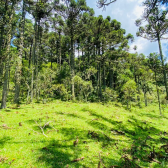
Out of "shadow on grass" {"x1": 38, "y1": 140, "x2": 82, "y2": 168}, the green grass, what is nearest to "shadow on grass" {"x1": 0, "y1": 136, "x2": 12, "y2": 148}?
the green grass

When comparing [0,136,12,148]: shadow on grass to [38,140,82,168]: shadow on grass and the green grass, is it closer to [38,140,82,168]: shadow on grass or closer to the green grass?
the green grass

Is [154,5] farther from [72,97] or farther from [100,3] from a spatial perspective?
[72,97]

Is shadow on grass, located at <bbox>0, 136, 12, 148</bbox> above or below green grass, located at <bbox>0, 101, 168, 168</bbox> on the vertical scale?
above

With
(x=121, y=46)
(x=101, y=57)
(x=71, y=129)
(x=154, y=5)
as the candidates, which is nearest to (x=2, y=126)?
(x=71, y=129)

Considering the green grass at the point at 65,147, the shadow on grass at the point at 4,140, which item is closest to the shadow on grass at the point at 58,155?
the green grass at the point at 65,147

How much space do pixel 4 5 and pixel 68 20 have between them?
9779 millimetres

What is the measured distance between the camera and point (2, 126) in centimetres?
605

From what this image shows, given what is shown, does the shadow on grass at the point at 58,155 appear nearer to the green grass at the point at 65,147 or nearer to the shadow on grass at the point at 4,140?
the green grass at the point at 65,147

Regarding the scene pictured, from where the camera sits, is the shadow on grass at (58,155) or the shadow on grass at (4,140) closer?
the shadow on grass at (58,155)

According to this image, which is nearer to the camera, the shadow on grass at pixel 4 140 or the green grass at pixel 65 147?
the green grass at pixel 65 147

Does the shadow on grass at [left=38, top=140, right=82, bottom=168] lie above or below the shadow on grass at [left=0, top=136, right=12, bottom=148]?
below

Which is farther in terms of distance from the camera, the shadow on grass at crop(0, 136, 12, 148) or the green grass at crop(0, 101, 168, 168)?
the shadow on grass at crop(0, 136, 12, 148)

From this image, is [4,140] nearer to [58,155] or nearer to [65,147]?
[58,155]

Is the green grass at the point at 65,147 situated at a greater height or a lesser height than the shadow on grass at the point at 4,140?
lesser
